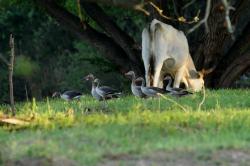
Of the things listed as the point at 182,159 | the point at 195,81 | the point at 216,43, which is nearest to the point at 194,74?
the point at 195,81

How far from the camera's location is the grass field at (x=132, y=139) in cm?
1037

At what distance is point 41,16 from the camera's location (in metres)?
45.2

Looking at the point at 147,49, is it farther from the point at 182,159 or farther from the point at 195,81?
the point at 182,159

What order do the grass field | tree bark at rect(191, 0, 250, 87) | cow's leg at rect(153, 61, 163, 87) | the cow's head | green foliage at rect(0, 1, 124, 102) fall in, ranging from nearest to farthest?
1. the grass field
2. cow's leg at rect(153, 61, 163, 87)
3. the cow's head
4. tree bark at rect(191, 0, 250, 87)
5. green foliage at rect(0, 1, 124, 102)

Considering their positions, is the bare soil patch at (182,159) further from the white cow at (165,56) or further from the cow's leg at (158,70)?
the cow's leg at (158,70)

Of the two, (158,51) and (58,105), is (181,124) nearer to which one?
(58,105)

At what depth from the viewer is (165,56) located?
21.5 metres

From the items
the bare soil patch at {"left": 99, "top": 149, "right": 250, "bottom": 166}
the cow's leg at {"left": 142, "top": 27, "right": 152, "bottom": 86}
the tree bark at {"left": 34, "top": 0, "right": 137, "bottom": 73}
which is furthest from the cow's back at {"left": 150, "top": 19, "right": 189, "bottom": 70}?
the bare soil patch at {"left": 99, "top": 149, "right": 250, "bottom": 166}

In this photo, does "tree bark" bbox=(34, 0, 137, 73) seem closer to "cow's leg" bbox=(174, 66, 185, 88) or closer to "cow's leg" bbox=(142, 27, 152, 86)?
"cow's leg" bbox=(174, 66, 185, 88)

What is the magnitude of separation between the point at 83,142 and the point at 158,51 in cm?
1039

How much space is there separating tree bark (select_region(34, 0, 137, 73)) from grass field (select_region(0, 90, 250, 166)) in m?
A: 12.1

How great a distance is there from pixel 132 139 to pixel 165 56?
10308 millimetres

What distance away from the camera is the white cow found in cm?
2127

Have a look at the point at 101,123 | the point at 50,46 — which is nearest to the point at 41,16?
the point at 50,46
